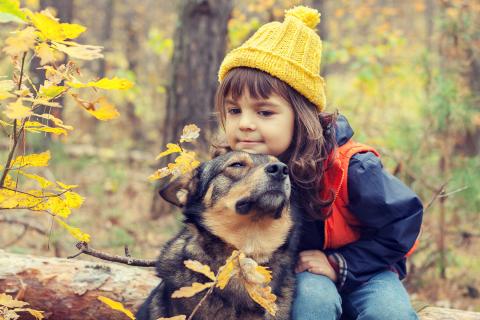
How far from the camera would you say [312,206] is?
3424 millimetres

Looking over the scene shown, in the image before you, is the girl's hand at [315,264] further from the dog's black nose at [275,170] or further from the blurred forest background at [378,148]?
the blurred forest background at [378,148]

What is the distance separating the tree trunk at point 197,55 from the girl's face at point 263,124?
3.61 meters

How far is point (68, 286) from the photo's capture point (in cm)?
397

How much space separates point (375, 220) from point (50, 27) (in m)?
2.13

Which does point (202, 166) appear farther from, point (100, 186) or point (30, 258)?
point (100, 186)

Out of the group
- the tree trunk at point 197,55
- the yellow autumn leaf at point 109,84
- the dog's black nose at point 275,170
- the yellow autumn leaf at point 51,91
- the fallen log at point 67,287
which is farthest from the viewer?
the tree trunk at point 197,55

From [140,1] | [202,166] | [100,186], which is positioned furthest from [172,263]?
[140,1]

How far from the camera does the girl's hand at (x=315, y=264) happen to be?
342 centimetres

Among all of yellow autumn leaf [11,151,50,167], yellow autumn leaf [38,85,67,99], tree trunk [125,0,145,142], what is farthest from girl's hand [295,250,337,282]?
tree trunk [125,0,145,142]

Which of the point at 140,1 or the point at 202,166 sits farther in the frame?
the point at 140,1

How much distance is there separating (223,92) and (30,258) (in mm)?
1961

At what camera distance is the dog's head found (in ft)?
10.1

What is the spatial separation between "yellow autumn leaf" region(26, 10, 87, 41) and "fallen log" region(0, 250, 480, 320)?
90.3 inches

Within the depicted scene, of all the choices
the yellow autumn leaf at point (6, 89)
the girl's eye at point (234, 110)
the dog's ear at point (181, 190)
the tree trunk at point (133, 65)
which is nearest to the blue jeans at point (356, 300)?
the dog's ear at point (181, 190)
